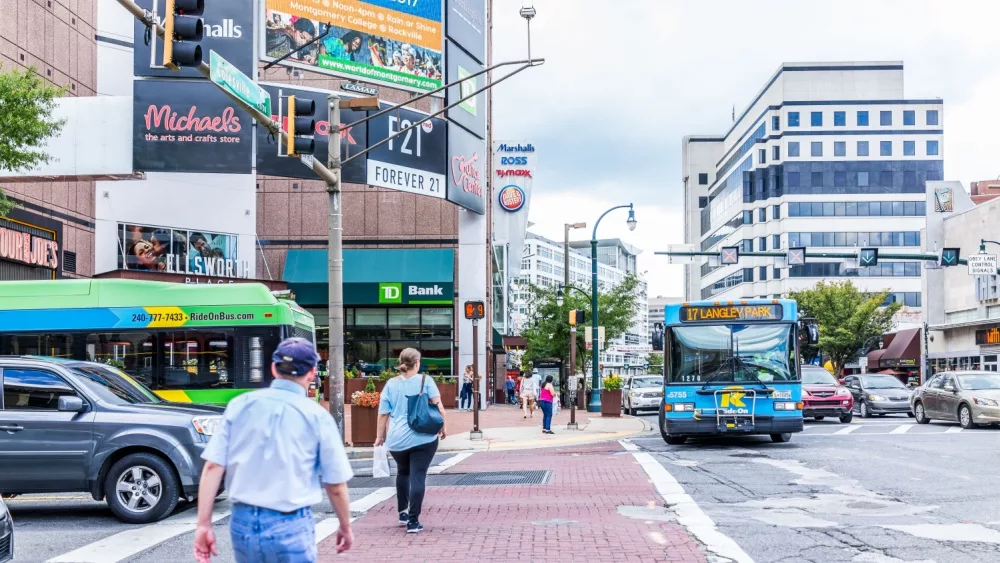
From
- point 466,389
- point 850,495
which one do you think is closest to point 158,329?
point 850,495

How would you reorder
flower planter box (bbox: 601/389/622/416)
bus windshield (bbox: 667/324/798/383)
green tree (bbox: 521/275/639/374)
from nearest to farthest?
bus windshield (bbox: 667/324/798/383) < flower planter box (bbox: 601/389/622/416) < green tree (bbox: 521/275/639/374)

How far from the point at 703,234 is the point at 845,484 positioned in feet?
391

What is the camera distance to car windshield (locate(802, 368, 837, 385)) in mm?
29141

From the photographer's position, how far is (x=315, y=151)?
35469mm

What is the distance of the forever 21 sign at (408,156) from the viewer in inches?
1430

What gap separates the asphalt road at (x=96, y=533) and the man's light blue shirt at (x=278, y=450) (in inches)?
169

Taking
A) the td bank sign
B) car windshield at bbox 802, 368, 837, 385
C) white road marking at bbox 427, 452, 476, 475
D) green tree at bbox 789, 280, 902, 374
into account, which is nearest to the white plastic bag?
white road marking at bbox 427, 452, 476, 475

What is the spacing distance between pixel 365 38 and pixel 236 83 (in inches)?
837

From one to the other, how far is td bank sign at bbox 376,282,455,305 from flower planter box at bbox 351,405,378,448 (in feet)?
59.7

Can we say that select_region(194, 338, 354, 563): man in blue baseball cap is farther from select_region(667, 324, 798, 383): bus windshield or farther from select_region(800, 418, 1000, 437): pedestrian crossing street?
select_region(800, 418, 1000, 437): pedestrian crossing street

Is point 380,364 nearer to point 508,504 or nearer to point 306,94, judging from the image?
point 306,94

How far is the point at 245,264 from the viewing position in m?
37.2

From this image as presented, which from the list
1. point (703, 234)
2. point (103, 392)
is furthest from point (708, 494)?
point (703, 234)

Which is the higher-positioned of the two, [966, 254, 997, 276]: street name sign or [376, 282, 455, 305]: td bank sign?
[966, 254, 997, 276]: street name sign
